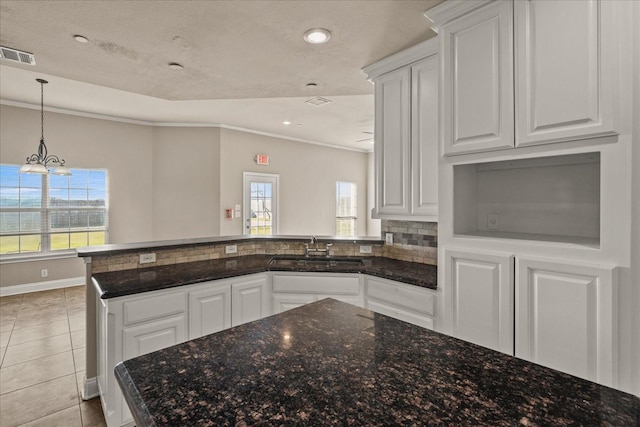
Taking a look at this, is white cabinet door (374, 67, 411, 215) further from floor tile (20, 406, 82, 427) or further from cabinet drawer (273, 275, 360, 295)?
floor tile (20, 406, 82, 427)

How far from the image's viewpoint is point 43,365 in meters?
2.86

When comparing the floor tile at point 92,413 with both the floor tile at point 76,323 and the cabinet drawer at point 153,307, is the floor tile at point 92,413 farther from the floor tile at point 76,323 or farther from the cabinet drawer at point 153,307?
the floor tile at point 76,323

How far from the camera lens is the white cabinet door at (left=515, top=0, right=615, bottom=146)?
1343mm

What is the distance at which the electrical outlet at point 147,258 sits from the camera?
102 inches

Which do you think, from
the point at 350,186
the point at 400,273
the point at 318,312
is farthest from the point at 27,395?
the point at 350,186

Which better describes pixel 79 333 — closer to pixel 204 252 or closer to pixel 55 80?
pixel 204 252

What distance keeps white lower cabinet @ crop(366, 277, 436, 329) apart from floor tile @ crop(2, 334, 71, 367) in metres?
3.13

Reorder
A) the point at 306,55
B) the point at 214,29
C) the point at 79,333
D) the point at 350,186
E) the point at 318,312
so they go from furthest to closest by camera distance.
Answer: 1. the point at 350,186
2. the point at 79,333
3. the point at 306,55
4. the point at 214,29
5. the point at 318,312

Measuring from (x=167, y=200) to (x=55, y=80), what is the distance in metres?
2.57

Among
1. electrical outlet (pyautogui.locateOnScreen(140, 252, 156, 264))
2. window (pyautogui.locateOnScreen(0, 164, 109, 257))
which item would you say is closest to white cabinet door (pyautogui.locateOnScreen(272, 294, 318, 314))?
electrical outlet (pyautogui.locateOnScreen(140, 252, 156, 264))

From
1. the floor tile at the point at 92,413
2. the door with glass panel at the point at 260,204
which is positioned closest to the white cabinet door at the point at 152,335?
the floor tile at the point at 92,413

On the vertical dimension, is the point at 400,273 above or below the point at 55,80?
below

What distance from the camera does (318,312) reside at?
50.8 inches

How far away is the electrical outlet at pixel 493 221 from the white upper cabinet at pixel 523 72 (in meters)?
0.62
